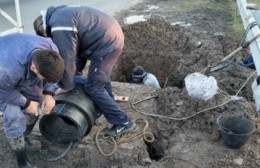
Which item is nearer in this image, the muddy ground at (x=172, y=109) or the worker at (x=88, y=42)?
the worker at (x=88, y=42)

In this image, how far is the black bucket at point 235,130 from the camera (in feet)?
15.1

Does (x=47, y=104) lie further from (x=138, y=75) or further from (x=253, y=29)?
(x=253, y=29)

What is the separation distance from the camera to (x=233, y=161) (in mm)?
4633

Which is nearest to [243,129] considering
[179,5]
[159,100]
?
[159,100]

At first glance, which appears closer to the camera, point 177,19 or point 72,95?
point 72,95

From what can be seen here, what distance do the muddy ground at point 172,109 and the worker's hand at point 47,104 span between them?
698 millimetres

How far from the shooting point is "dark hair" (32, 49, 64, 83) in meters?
3.77

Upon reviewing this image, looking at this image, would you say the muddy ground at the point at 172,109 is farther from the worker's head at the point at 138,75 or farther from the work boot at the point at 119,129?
the worker's head at the point at 138,75

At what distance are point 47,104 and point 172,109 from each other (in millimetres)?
1880

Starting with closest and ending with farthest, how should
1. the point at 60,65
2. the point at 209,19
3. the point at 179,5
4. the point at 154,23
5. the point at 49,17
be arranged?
the point at 60,65 → the point at 49,17 → the point at 154,23 → the point at 209,19 → the point at 179,5

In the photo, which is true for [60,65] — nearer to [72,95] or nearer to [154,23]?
[72,95]

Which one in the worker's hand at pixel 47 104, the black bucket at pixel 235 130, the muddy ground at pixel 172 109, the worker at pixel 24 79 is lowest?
the muddy ground at pixel 172 109

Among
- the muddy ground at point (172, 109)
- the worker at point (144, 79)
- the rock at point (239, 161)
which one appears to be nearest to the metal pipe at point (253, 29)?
the muddy ground at point (172, 109)

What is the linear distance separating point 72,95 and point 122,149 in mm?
927
